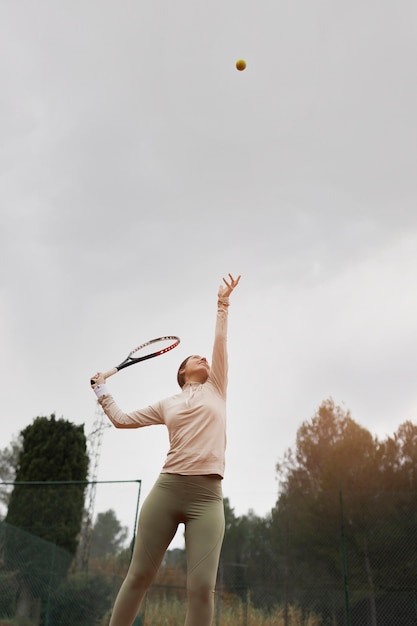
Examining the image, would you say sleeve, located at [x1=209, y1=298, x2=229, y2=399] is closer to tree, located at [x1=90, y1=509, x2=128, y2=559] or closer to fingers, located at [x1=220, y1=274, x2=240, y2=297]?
fingers, located at [x1=220, y1=274, x2=240, y2=297]

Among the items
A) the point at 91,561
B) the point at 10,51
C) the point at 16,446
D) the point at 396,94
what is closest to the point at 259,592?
the point at 91,561

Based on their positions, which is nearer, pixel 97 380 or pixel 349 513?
pixel 97 380

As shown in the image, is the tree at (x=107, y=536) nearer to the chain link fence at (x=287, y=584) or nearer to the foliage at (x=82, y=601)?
the chain link fence at (x=287, y=584)

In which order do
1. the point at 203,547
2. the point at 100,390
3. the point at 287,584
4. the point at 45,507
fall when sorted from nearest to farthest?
the point at 203,547 → the point at 100,390 → the point at 287,584 → the point at 45,507

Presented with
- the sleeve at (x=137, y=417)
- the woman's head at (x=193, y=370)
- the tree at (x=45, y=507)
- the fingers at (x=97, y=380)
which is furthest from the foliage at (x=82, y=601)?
the woman's head at (x=193, y=370)

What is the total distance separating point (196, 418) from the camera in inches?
110

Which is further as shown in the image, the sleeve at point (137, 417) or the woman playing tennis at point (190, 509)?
the sleeve at point (137, 417)


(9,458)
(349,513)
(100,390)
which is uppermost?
(9,458)

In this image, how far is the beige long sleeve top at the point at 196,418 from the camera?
266 centimetres

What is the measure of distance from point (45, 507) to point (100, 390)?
11.8 m

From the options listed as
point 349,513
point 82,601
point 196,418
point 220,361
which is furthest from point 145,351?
point 349,513

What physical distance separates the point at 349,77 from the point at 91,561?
10.3m

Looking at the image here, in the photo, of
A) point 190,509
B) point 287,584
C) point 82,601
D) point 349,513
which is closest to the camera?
point 190,509

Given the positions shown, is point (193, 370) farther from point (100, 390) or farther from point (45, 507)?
point (45, 507)
